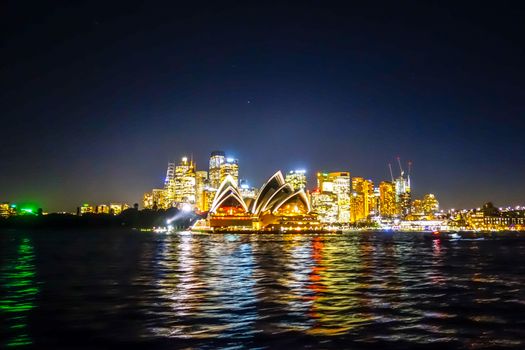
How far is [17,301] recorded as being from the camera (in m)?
19.8

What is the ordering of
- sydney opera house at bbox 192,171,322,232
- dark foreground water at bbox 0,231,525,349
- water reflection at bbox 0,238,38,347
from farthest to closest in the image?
1. sydney opera house at bbox 192,171,322,232
2. water reflection at bbox 0,238,38,347
3. dark foreground water at bbox 0,231,525,349

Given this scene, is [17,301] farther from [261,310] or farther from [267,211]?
[267,211]

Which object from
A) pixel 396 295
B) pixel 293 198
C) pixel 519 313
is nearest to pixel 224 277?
pixel 396 295

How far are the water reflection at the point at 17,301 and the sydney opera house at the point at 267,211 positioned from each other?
346ft

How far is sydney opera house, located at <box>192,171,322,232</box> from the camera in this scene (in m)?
138

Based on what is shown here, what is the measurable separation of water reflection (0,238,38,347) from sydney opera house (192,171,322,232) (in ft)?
346

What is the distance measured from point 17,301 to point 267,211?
401ft

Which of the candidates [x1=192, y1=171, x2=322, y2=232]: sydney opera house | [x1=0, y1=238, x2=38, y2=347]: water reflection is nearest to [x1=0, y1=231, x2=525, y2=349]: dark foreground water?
[x1=0, y1=238, x2=38, y2=347]: water reflection

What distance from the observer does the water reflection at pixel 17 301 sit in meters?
13.6

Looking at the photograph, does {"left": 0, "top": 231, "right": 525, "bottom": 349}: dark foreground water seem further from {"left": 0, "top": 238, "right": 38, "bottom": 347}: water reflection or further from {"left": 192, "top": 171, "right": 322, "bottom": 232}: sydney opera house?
{"left": 192, "top": 171, "right": 322, "bottom": 232}: sydney opera house

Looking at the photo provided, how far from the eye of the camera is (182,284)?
982 inches

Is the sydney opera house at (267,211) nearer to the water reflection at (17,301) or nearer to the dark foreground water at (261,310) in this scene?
the water reflection at (17,301)

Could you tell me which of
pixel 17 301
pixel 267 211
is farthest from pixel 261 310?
pixel 267 211

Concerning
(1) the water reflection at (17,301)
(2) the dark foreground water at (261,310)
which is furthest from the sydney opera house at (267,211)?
(2) the dark foreground water at (261,310)
